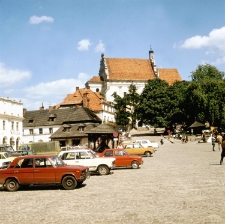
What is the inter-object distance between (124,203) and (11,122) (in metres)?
57.5

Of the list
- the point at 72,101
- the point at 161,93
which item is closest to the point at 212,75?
the point at 161,93

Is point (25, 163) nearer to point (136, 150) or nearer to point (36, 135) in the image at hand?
point (136, 150)

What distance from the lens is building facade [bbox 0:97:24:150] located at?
202 feet

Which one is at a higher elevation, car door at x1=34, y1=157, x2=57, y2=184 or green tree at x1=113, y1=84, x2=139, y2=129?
green tree at x1=113, y1=84, x2=139, y2=129

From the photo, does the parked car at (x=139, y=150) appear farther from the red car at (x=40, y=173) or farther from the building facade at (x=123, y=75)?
the building facade at (x=123, y=75)

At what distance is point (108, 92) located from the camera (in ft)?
335

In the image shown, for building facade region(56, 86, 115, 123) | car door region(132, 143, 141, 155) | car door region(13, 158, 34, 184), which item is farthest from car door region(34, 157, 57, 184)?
building facade region(56, 86, 115, 123)

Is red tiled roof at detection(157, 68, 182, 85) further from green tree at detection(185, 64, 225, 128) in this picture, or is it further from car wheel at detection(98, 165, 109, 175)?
car wheel at detection(98, 165, 109, 175)

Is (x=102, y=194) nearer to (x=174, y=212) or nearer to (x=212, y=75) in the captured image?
(x=174, y=212)

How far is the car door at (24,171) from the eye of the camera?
47.8 feet

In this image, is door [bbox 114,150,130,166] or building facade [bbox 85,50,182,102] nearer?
door [bbox 114,150,130,166]

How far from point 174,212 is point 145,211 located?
2.79 ft

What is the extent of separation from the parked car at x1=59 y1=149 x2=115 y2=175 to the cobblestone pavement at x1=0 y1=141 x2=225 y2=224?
3.71 meters

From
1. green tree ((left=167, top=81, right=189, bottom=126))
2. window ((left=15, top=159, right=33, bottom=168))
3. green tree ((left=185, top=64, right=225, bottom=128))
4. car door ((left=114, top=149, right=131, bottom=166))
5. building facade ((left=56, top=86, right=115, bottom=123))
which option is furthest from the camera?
building facade ((left=56, top=86, right=115, bottom=123))
